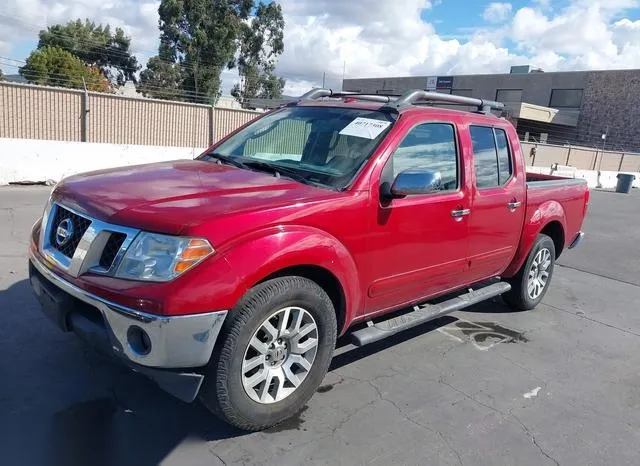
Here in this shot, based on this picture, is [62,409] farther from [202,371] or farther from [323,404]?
[323,404]

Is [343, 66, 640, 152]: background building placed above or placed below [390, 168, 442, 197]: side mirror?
above

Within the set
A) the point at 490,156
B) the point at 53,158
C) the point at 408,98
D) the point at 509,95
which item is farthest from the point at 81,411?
the point at 509,95

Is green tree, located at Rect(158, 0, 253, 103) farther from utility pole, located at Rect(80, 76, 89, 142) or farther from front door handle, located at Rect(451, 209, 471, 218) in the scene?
front door handle, located at Rect(451, 209, 471, 218)

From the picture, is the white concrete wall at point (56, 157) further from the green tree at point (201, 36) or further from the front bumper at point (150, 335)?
the green tree at point (201, 36)

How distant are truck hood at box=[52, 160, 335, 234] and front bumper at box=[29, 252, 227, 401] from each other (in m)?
0.43

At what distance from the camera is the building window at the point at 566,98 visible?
48969 mm

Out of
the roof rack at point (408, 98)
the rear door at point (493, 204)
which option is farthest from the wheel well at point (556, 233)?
the roof rack at point (408, 98)

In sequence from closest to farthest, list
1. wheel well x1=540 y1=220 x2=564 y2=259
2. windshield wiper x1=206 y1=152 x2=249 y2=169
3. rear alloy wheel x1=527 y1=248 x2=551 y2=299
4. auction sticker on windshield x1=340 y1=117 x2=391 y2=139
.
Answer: auction sticker on windshield x1=340 y1=117 x2=391 y2=139
windshield wiper x1=206 y1=152 x2=249 y2=169
rear alloy wheel x1=527 y1=248 x2=551 y2=299
wheel well x1=540 y1=220 x2=564 y2=259

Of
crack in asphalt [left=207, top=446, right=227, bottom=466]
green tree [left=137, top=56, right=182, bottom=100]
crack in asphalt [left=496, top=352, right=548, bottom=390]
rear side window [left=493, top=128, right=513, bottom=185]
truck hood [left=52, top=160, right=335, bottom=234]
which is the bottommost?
crack in asphalt [left=496, top=352, right=548, bottom=390]

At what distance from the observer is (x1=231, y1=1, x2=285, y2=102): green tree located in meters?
43.9

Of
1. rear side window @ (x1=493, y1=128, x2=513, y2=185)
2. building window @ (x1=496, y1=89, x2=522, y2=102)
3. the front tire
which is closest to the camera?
the front tire

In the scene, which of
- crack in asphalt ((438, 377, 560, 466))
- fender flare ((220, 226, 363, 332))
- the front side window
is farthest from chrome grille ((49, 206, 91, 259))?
crack in asphalt ((438, 377, 560, 466))

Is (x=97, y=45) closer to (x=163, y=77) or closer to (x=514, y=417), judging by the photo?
(x=163, y=77)

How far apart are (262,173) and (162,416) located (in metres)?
1.65
